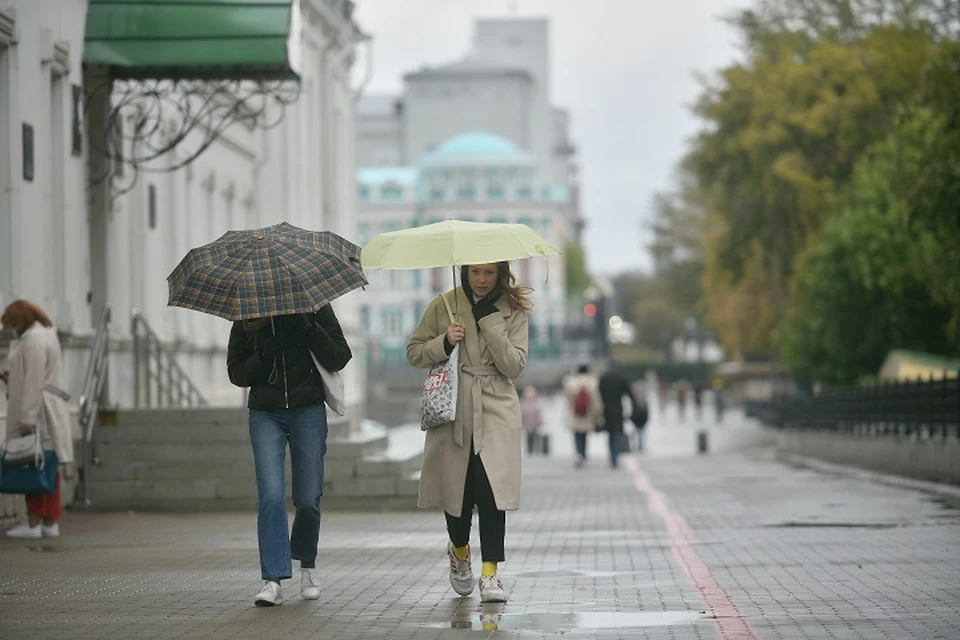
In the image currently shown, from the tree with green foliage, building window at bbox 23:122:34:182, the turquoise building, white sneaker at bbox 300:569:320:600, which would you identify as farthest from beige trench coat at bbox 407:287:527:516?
the turquoise building

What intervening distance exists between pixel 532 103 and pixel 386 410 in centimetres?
11795

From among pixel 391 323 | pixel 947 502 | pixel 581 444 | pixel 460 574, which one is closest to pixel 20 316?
pixel 460 574

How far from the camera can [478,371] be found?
11.4 meters

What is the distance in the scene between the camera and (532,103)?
626ft

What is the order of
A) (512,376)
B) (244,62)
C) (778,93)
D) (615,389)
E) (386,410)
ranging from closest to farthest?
(512,376) < (244,62) < (615,389) < (778,93) < (386,410)

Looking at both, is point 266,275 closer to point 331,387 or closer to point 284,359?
point 284,359

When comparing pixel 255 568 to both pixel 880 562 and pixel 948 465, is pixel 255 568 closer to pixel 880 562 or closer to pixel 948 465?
pixel 880 562

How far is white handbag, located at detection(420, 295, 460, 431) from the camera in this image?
1128cm

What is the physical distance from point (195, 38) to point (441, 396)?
11.3 meters

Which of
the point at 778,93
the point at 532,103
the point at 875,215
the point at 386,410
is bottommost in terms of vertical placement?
the point at 386,410

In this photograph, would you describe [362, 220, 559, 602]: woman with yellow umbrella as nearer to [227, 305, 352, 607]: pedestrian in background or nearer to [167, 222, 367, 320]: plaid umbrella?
[167, 222, 367, 320]: plaid umbrella

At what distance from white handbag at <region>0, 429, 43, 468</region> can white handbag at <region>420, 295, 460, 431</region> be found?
5893 millimetres

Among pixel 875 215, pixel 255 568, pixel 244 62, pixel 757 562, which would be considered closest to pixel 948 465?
pixel 244 62

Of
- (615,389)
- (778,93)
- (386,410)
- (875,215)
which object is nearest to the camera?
(615,389)
